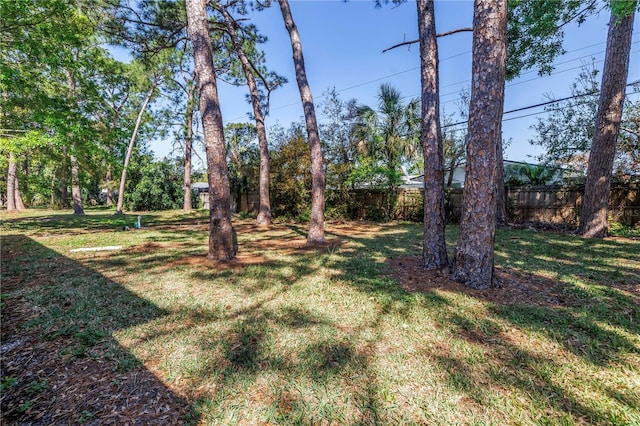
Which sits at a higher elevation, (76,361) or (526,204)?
(526,204)

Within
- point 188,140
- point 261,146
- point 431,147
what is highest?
point 188,140

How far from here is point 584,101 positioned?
32.6 ft

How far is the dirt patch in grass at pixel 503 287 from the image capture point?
2.99 m

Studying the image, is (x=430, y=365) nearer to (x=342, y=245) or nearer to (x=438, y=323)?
(x=438, y=323)

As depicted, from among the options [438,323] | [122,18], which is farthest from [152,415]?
[122,18]

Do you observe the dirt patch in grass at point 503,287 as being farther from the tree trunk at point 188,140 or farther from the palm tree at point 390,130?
the tree trunk at point 188,140

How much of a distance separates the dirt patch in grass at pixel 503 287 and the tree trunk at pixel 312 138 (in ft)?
8.40

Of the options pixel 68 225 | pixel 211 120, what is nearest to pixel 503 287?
pixel 211 120

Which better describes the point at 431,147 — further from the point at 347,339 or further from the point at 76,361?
the point at 76,361

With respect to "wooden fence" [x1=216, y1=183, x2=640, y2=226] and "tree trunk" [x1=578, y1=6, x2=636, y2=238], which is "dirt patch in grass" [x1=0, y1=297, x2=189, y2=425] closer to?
"tree trunk" [x1=578, y1=6, x2=636, y2=238]

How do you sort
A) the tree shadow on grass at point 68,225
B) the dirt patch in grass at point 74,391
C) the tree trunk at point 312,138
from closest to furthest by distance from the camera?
the dirt patch in grass at point 74,391
the tree trunk at point 312,138
the tree shadow on grass at point 68,225

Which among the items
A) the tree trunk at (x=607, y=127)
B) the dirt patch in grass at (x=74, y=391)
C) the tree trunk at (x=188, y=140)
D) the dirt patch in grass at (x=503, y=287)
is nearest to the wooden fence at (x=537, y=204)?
the tree trunk at (x=607, y=127)

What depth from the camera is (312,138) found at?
6.46 metres

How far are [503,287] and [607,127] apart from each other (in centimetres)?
637
